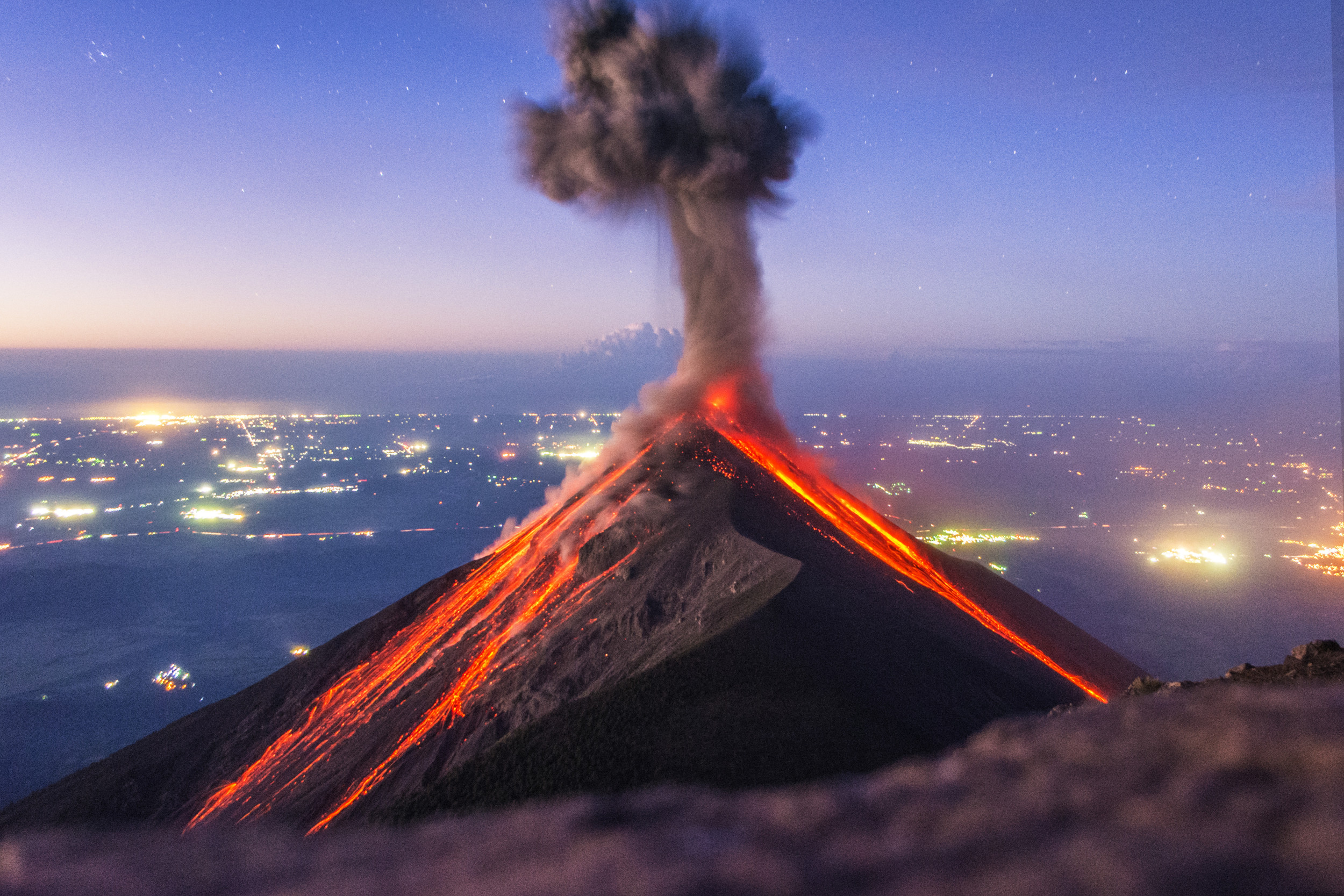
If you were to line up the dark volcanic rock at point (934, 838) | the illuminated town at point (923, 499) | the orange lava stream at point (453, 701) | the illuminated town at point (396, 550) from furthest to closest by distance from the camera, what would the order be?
the illuminated town at point (923, 499) → the illuminated town at point (396, 550) → the orange lava stream at point (453, 701) → the dark volcanic rock at point (934, 838)

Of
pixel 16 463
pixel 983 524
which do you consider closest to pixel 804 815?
pixel 983 524

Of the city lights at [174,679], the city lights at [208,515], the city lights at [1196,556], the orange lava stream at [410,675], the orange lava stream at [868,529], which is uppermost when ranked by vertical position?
the orange lava stream at [868,529]

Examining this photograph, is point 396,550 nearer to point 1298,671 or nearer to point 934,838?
point 1298,671

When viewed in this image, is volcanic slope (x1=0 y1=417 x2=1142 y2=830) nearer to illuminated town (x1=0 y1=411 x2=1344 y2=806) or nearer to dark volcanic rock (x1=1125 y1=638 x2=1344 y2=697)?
dark volcanic rock (x1=1125 y1=638 x2=1344 y2=697)

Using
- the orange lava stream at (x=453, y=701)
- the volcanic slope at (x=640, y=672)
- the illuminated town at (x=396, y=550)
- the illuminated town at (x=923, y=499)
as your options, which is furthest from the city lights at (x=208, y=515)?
the orange lava stream at (x=453, y=701)

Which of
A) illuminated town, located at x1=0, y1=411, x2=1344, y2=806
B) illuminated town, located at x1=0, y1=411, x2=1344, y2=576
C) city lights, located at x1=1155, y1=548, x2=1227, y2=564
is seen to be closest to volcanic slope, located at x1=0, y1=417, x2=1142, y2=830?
illuminated town, located at x1=0, y1=411, x2=1344, y2=806

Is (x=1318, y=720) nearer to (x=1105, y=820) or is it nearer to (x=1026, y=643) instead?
(x=1105, y=820)

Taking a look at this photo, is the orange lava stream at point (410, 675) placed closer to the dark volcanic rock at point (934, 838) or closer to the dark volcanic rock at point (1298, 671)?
the dark volcanic rock at point (934, 838)
